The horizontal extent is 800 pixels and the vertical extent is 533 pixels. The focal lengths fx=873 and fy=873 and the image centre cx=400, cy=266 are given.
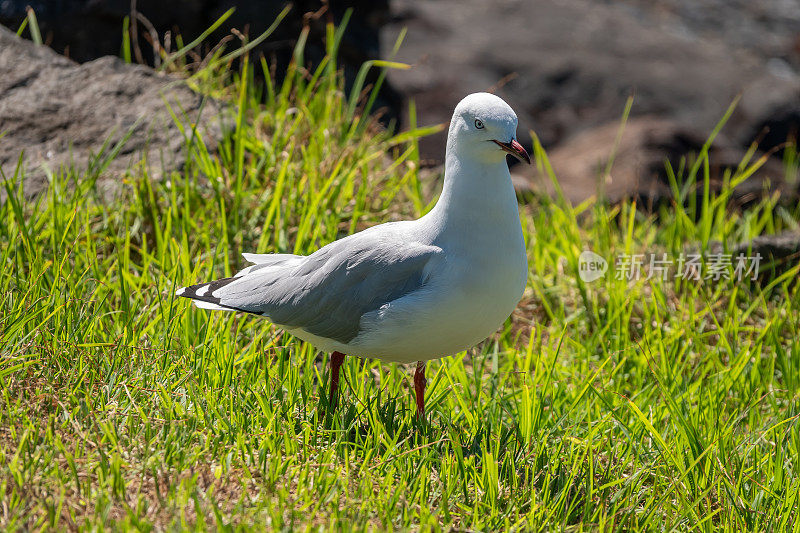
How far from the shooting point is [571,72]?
727 cm

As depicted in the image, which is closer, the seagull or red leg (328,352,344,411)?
the seagull

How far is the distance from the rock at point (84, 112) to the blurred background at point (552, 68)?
1.89 feet

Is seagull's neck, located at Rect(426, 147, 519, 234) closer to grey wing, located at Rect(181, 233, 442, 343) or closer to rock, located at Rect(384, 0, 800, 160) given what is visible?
grey wing, located at Rect(181, 233, 442, 343)

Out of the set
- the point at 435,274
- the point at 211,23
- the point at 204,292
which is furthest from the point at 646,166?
the point at 204,292

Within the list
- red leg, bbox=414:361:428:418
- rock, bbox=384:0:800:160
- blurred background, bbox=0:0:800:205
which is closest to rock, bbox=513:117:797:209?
blurred background, bbox=0:0:800:205

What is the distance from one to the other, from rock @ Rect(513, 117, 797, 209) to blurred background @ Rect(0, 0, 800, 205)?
0.01m

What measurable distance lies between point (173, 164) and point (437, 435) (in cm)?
217

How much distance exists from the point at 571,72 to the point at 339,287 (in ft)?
15.9

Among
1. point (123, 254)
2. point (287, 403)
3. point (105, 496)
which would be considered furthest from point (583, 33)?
point (105, 496)

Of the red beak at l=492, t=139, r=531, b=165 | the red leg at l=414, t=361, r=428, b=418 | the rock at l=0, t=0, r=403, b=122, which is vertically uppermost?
the red beak at l=492, t=139, r=531, b=165

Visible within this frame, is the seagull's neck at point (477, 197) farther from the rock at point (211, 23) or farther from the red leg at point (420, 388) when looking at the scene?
the rock at point (211, 23)

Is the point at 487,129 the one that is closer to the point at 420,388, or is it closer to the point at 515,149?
the point at 515,149

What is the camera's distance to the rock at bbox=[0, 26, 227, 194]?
14.5 ft

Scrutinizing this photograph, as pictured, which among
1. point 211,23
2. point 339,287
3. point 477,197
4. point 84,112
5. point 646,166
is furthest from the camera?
point 646,166
